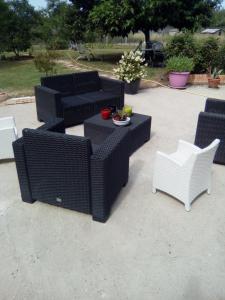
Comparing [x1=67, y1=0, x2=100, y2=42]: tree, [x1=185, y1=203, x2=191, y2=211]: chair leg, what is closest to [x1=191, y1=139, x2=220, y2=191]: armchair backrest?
[x1=185, y1=203, x2=191, y2=211]: chair leg

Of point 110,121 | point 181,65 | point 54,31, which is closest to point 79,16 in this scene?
point 54,31

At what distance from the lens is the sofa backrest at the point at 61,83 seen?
5285 mm

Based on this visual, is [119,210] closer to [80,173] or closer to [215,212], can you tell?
[80,173]

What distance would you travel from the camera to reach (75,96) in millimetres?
5656

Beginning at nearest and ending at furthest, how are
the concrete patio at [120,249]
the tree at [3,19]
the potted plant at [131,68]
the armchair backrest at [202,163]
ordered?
the concrete patio at [120,249] → the armchair backrest at [202,163] → the potted plant at [131,68] → the tree at [3,19]

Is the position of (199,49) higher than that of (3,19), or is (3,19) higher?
(3,19)

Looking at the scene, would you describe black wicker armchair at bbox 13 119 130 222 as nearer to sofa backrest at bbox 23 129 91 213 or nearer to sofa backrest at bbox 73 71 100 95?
sofa backrest at bbox 23 129 91 213

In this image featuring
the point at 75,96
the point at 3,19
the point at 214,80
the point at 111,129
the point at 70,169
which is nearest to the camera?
the point at 70,169

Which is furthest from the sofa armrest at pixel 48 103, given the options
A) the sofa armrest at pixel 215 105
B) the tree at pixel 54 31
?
the tree at pixel 54 31

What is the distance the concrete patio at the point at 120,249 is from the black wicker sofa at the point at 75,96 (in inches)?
72.5

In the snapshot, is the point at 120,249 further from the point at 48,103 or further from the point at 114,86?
the point at 114,86

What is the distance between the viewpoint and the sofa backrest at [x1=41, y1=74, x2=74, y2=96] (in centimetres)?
528

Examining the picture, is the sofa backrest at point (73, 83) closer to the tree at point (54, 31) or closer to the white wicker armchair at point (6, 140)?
the white wicker armchair at point (6, 140)

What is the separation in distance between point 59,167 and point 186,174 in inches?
49.8
